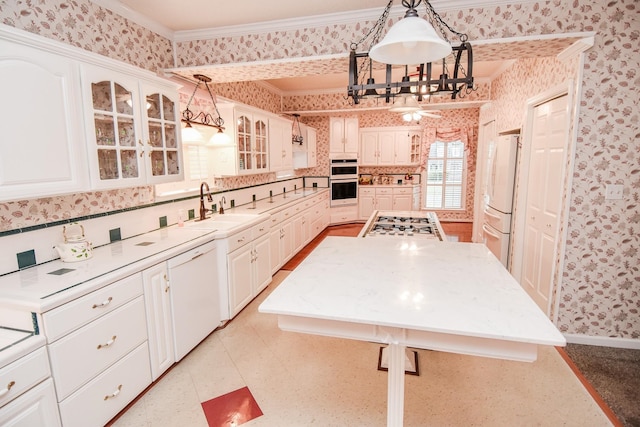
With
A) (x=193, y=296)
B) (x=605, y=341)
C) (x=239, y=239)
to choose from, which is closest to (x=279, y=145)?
(x=239, y=239)

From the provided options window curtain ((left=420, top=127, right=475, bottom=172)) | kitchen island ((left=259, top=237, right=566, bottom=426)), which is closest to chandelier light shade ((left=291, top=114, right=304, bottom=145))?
window curtain ((left=420, top=127, right=475, bottom=172))

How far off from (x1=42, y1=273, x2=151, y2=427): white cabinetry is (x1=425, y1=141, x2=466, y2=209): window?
682cm

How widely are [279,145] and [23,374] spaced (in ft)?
13.3

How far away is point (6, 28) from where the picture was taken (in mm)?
1495

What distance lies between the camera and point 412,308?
142 cm

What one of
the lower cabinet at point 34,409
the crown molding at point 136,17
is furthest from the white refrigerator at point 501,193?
the lower cabinet at point 34,409

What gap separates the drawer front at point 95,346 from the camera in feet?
5.16

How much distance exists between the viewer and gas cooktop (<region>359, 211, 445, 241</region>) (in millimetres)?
3033

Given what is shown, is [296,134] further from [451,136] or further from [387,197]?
[451,136]

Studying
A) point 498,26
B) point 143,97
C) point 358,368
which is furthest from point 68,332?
point 498,26

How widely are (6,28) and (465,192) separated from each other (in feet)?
25.1

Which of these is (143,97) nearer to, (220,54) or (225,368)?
(220,54)

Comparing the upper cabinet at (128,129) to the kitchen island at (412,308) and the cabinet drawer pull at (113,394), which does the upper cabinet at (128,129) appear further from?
the kitchen island at (412,308)

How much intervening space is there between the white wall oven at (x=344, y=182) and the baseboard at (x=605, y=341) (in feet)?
15.9
